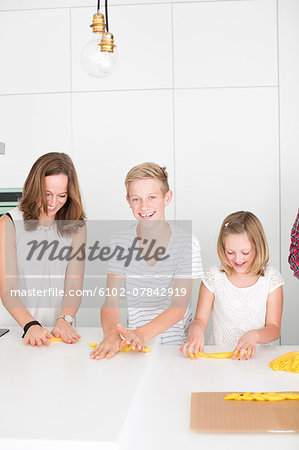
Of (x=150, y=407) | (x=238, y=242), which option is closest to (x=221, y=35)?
(x=238, y=242)

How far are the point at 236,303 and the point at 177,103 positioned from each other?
4.13 ft

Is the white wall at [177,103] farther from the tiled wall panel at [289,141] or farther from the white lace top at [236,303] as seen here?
the white lace top at [236,303]

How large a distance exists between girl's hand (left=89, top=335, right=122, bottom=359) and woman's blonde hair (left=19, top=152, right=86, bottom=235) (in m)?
0.53

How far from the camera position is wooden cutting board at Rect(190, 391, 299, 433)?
3.21 feet

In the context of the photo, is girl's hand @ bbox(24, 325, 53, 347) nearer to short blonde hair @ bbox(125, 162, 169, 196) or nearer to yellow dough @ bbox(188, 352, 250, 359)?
yellow dough @ bbox(188, 352, 250, 359)

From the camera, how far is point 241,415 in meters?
1.03

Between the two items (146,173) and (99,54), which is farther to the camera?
(146,173)

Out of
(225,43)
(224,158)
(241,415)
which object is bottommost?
(241,415)

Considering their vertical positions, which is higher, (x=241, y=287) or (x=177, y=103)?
(x=177, y=103)

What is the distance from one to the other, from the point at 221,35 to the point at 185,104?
15.5 inches

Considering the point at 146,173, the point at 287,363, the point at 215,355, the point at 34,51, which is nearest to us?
the point at 287,363

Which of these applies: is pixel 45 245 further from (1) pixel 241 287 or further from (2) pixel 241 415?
(2) pixel 241 415

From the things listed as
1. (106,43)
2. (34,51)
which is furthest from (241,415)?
(34,51)

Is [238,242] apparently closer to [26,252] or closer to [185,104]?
[26,252]
